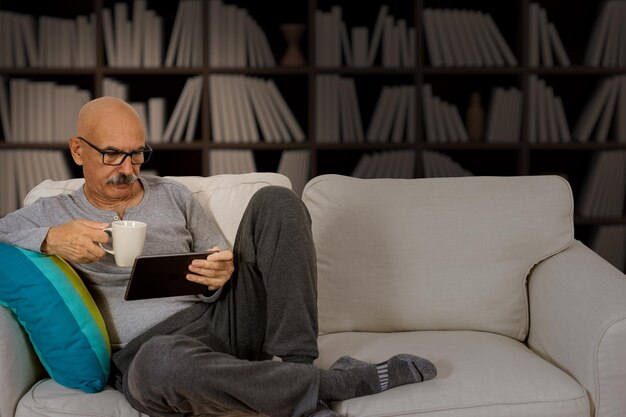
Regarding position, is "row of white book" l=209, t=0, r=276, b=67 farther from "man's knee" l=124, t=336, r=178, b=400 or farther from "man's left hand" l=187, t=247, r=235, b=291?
"man's knee" l=124, t=336, r=178, b=400

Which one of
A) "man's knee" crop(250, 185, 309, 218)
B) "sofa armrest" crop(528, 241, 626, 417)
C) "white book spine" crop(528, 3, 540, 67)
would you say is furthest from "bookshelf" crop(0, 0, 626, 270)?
"man's knee" crop(250, 185, 309, 218)

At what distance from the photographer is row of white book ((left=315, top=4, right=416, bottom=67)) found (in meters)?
3.84

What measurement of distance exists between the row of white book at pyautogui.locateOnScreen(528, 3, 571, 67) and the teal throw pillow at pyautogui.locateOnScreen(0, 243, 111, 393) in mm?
2700

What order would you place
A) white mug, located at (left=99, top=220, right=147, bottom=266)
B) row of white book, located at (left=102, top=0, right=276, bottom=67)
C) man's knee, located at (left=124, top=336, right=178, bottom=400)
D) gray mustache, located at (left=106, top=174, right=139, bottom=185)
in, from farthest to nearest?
row of white book, located at (left=102, top=0, right=276, bottom=67)
gray mustache, located at (left=106, top=174, right=139, bottom=185)
white mug, located at (left=99, top=220, right=147, bottom=266)
man's knee, located at (left=124, top=336, right=178, bottom=400)

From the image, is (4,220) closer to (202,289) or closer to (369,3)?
(202,289)

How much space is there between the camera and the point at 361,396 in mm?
1783

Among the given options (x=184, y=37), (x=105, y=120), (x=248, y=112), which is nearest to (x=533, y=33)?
(x=248, y=112)

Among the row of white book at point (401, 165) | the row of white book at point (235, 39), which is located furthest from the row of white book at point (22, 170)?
the row of white book at point (401, 165)

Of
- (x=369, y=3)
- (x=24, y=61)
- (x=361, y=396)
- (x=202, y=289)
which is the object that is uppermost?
(x=369, y=3)

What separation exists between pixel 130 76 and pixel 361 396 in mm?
2658

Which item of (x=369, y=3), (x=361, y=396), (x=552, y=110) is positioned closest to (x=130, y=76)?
(x=369, y=3)

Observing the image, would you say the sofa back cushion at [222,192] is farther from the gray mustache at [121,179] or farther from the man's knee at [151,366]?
the man's knee at [151,366]

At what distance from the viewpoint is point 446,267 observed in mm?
2203

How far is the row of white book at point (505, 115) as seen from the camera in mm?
3910
